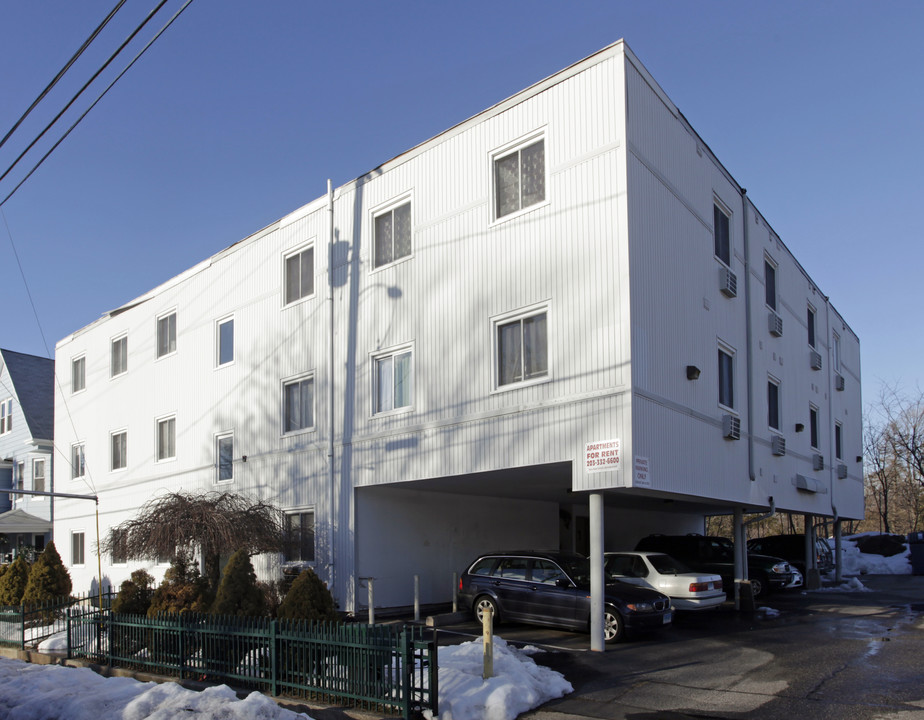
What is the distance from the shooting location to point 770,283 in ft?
71.6

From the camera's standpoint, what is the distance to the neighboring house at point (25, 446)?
32906 mm

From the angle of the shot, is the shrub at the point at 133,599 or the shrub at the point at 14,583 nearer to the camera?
the shrub at the point at 133,599

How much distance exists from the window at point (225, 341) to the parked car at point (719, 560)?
12157 mm

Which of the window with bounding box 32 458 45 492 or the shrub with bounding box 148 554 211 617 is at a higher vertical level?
the window with bounding box 32 458 45 492

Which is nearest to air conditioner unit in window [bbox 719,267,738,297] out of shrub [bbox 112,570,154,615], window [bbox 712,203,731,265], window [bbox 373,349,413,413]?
A: window [bbox 712,203,731,265]

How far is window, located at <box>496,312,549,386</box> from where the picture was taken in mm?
15297

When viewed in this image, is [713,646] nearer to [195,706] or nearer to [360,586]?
[360,586]

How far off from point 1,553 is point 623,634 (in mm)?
30866

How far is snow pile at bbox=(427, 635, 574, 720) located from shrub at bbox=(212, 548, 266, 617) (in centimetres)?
328

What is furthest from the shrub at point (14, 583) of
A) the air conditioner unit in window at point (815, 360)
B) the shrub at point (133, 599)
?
the air conditioner unit in window at point (815, 360)

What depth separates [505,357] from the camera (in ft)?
52.1

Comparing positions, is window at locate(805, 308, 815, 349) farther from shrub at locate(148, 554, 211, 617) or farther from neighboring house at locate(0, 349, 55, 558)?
neighboring house at locate(0, 349, 55, 558)

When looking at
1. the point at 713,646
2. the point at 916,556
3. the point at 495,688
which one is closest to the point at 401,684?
the point at 495,688

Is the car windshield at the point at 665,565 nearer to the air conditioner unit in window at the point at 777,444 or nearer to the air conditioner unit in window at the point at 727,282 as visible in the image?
the air conditioner unit in window at the point at 777,444
